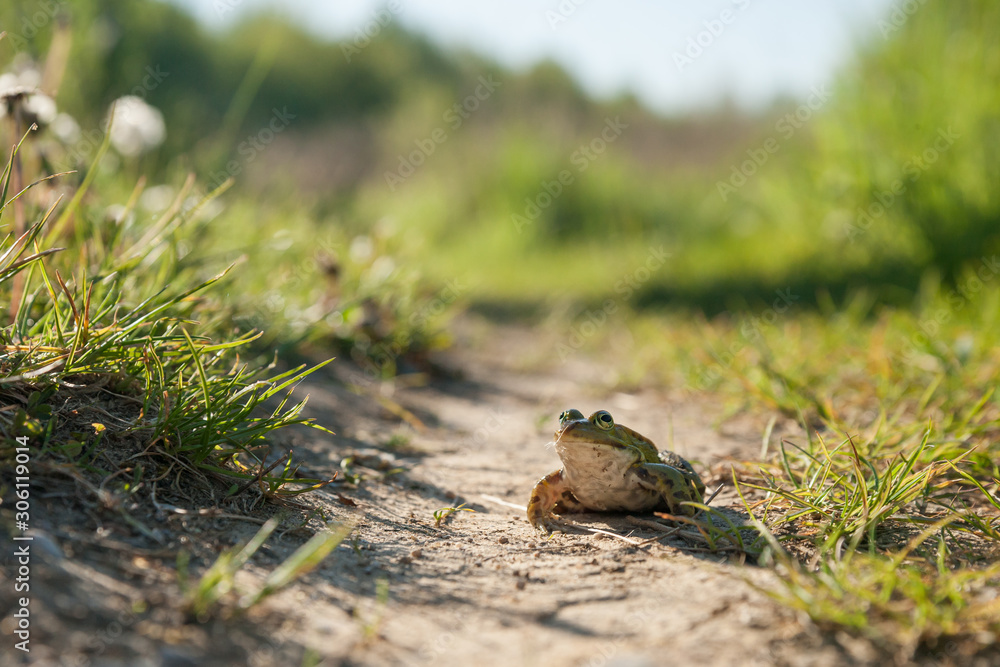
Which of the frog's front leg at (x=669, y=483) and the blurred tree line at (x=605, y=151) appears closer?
the frog's front leg at (x=669, y=483)

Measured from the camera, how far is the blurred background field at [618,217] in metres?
3.28

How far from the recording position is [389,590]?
1.72m

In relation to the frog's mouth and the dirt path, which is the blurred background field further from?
the frog's mouth

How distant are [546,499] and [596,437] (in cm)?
28

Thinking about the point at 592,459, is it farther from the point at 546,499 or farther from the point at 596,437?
the point at 546,499

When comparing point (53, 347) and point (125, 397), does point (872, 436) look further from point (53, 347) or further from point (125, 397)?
point (53, 347)

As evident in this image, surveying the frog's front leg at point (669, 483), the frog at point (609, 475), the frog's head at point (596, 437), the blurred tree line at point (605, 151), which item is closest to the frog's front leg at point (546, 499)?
the frog at point (609, 475)

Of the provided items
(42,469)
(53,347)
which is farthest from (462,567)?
(53,347)

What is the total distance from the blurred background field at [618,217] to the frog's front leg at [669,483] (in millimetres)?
383

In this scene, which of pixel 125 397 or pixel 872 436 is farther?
pixel 872 436

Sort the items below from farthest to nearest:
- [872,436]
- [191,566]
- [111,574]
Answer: [872,436] < [191,566] < [111,574]

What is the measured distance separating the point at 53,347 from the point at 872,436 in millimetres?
2548

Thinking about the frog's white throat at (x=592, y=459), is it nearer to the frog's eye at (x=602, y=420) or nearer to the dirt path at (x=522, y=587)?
the frog's eye at (x=602, y=420)

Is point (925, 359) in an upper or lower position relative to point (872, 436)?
upper
